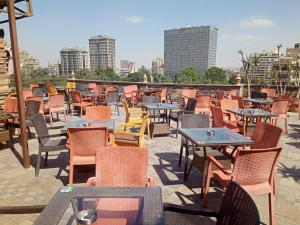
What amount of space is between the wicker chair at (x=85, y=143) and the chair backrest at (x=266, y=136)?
80.2 inches

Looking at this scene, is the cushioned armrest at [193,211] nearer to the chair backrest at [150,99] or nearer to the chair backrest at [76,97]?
the chair backrest at [150,99]

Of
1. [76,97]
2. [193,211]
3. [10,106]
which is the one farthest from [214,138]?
[76,97]

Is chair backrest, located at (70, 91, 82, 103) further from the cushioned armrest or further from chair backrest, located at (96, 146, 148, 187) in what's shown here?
the cushioned armrest

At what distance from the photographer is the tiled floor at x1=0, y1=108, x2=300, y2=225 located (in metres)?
2.96

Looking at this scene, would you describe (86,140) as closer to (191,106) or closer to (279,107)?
(191,106)

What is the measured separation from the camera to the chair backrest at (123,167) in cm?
235

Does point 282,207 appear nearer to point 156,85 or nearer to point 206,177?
point 206,177

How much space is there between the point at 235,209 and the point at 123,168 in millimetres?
1126

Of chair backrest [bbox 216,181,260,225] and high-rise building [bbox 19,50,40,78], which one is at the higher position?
high-rise building [bbox 19,50,40,78]

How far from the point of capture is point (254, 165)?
2.48m

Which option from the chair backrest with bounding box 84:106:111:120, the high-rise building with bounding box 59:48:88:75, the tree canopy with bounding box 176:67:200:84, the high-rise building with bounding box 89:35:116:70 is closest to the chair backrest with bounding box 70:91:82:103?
the chair backrest with bounding box 84:106:111:120

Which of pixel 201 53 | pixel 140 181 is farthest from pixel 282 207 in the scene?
pixel 201 53

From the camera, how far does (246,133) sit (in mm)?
5391

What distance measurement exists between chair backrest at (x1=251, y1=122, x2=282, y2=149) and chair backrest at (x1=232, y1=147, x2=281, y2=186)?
2.41 ft
